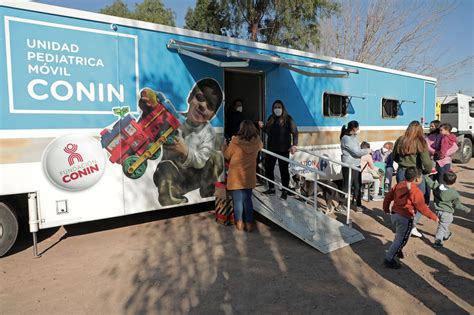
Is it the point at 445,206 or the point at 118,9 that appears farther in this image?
the point at 118,9

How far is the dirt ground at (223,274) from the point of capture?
141 inches

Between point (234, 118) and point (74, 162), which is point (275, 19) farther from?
point (74, 162)

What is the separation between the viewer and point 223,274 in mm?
4246

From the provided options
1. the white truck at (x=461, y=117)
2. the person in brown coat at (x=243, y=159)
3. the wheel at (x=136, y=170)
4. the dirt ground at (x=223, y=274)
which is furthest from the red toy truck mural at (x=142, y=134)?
the white truck at (x=461, y=117)

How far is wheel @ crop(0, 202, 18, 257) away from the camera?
4.61 metres

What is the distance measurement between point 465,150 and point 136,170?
13700mm

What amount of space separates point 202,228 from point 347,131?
10.3 ft

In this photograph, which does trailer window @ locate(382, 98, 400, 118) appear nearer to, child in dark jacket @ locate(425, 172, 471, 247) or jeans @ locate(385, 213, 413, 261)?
child in dark jacket @ locate(425, 172, 471, 247)

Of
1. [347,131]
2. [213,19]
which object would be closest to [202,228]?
[347,131]

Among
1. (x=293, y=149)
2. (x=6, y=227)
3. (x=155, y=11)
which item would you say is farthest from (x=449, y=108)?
(x=155, y=11)

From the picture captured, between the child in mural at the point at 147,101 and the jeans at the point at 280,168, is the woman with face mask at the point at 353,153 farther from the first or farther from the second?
the child in mural at the point at 147,101

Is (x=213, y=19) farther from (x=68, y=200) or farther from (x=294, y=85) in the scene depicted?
(x=68, y=200)

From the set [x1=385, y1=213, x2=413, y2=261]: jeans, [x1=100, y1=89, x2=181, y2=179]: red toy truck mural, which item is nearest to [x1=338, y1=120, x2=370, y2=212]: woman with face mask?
[x1=385, y1=213, x2=413, y2=261]: jeans

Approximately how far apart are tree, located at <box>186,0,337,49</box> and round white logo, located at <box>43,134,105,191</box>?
46.1ft
